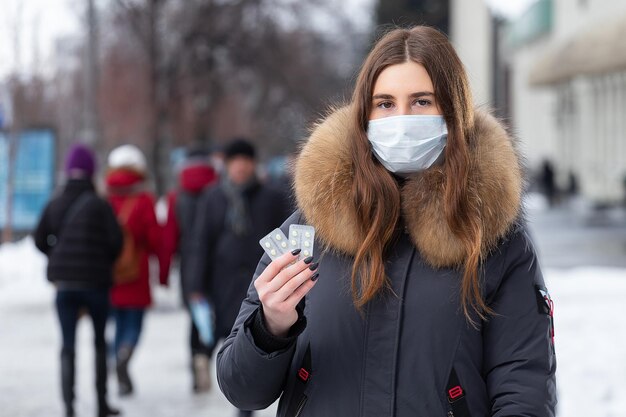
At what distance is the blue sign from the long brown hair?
57.3 ft

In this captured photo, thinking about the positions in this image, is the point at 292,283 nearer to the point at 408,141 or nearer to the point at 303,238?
the point at 303,238

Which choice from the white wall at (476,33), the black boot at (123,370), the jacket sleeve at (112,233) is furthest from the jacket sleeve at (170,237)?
the white wall at (476,33)

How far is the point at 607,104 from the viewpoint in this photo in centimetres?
2806

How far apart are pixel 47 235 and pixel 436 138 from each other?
16.7 ft

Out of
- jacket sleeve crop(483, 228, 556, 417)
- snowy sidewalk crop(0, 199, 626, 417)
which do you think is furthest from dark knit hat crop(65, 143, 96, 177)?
jacket sleeve crop(483, 228, 556, 417)

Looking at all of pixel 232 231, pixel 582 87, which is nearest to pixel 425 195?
pixel 232 231

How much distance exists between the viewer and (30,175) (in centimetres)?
1952

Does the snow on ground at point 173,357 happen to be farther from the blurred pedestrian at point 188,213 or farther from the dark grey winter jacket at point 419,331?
the dark grey winter jacket at point 419,331

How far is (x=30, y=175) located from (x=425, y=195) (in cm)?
1797

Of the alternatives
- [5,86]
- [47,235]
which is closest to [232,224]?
[47,235]

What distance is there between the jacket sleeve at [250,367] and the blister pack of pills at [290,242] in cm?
20

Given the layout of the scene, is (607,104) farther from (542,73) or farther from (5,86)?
(5,86)

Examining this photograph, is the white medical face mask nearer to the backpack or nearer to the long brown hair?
the long brown hair

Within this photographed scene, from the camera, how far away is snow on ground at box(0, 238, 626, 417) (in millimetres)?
7465
